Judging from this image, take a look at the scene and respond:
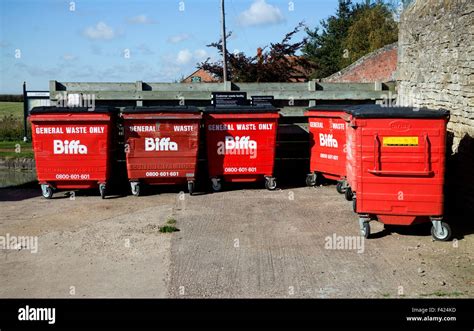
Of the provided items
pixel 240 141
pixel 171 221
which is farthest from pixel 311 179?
pixel 171 221

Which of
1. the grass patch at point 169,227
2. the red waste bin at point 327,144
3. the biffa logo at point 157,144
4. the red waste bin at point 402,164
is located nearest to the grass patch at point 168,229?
the grass patch at point 169,227

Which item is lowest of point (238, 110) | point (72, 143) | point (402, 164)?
point (402, 164)

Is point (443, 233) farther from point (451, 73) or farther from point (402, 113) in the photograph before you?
point (451, 73)

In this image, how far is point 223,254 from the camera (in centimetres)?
723

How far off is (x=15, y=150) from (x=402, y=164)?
40.9 ft

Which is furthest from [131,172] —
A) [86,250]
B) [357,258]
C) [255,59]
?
[255,59]

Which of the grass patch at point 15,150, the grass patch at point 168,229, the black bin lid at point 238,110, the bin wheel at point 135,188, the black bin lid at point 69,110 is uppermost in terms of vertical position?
the black bin lid at point 69,110

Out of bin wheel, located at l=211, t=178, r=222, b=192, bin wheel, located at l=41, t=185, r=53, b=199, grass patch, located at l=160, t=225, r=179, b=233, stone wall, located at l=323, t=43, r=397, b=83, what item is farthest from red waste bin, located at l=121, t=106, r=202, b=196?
stone wall, located at l=323, t=43, r=397, b=83

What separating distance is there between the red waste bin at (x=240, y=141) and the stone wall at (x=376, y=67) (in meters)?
10.8

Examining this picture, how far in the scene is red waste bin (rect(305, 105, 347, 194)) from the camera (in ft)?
36.2

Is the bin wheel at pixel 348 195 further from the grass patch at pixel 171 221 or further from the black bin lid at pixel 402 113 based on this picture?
the grass patch at pixel 171 221

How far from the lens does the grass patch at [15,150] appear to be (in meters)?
15.5

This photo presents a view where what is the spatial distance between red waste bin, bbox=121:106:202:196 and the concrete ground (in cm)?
79
